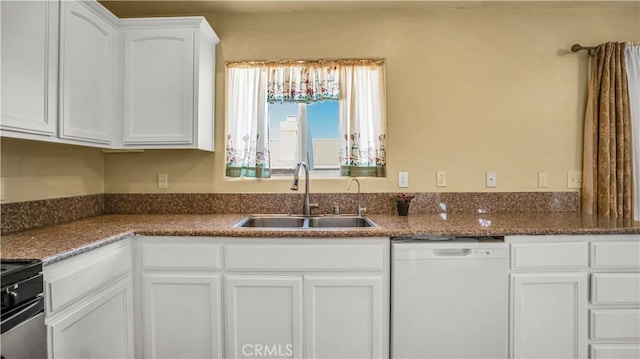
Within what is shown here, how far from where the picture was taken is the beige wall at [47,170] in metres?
1.70

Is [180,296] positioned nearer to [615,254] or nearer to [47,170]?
[47,170]

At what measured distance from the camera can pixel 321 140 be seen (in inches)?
98.3

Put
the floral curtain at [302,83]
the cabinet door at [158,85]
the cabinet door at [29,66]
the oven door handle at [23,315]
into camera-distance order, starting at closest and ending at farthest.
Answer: the oven door handle at [23,315] < the cabinet door at [29,66] < the cabinet door at [158,85] < the floral curtain at [302,83]

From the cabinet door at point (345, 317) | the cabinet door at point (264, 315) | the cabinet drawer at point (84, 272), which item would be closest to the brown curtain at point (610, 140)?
the cabinet door at point (345, 317)

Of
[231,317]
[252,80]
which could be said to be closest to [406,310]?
[231,317]

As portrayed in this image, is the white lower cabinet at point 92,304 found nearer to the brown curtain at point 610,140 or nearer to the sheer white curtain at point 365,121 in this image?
the sheer white curtain at point 365,121

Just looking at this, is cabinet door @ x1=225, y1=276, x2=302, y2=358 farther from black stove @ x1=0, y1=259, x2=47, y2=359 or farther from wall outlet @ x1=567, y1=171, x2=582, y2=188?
wall outlet @ x1=567, y1=171, x2=582, y2=188

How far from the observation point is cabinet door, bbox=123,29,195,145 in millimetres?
2084

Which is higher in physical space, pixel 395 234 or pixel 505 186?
pixel 505 186

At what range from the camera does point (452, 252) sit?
1.73 metres

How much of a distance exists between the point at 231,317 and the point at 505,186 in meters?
2.00

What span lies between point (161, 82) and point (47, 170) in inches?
32.2

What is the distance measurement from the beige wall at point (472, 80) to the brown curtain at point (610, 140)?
A: 10 cm

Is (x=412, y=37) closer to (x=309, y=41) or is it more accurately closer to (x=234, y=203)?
(x=309, y=41)
